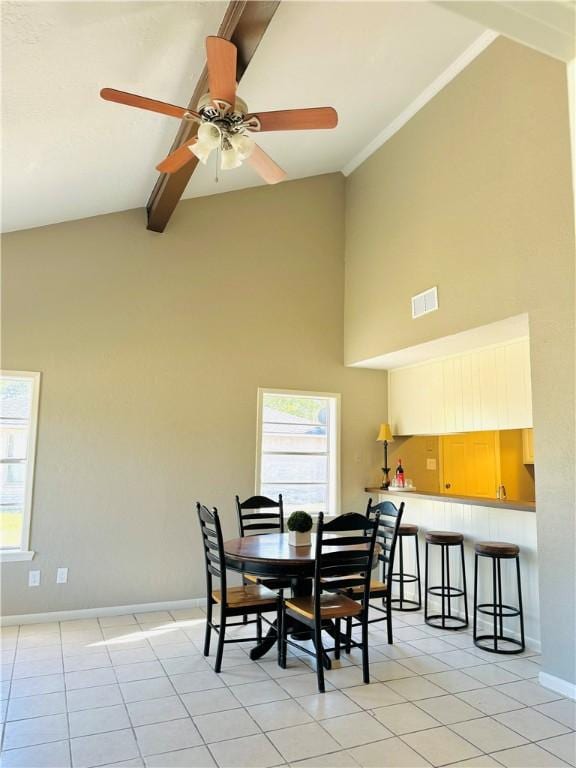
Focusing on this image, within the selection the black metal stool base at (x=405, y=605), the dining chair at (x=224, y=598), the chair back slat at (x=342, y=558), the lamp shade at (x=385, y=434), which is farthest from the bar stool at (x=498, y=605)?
the lamp shade at (x=385, y=434)

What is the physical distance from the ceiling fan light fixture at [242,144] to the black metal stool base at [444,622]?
393 centimetres

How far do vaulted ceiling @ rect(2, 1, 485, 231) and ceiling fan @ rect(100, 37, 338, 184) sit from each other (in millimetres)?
372

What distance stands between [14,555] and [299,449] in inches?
113

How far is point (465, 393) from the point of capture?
16.5 feet

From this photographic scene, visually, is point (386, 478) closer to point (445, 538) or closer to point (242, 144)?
point (445, 538)

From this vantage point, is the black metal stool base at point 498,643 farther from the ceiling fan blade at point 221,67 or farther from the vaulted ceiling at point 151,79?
the vaulted ceiling at point 151,79

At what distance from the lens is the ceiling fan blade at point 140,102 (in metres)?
2.55

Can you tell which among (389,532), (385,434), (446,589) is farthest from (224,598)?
(385,434)

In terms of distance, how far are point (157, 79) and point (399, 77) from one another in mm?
2306

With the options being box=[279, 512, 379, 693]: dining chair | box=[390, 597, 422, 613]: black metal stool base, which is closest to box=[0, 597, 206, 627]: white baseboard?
box=[279, 512, 379, 693]: dining chair

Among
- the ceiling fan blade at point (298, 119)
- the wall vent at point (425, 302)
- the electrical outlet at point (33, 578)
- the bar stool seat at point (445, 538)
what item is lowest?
the electrical outlet at point (33, 578)

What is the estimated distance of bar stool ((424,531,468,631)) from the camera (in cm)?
455

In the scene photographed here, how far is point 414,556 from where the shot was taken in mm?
5461

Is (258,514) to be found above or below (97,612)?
above
